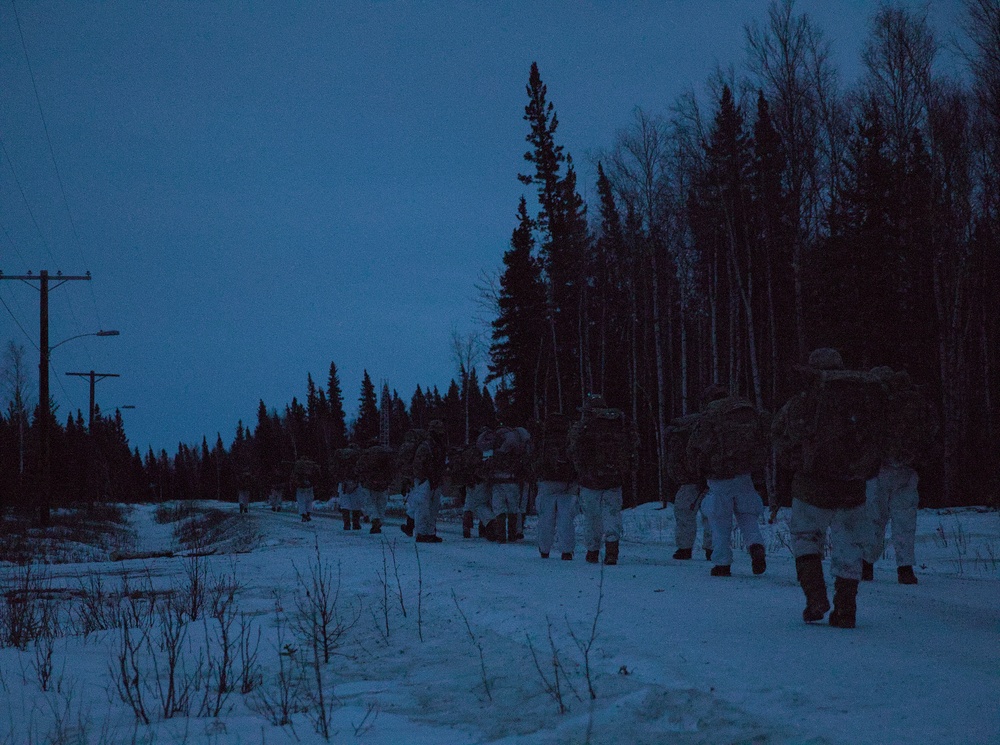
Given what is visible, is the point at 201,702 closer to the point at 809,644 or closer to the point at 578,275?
the point at 809,644

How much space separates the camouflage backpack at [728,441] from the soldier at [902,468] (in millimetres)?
1310

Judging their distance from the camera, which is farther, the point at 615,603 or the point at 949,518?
the point at 949,518

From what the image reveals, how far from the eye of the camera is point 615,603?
7.33 meters

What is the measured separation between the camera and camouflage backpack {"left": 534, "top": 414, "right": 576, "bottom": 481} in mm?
12938

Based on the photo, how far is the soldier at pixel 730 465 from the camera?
9930 millimetres

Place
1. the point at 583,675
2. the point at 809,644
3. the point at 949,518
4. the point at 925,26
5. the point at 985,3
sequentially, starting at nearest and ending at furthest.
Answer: the point at 583,675
the point at 809,644
the point at 949,518
the point at 985,3
the point at 925,26

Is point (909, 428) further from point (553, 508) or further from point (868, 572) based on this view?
point (553, 508)

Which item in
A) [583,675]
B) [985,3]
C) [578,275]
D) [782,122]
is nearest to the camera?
[583,675]

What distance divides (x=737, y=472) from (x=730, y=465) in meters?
0.12

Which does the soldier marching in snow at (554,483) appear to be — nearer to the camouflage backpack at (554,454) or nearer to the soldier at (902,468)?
the camouflage backpack at (554,454)

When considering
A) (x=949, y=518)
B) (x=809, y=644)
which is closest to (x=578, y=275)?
(x=949, y=518)

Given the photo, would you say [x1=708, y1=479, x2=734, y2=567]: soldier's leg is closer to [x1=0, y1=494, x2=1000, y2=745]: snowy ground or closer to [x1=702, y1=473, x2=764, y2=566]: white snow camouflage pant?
[x1=702, y1=473, x2=764, y2=566]: white snow camouflage pant

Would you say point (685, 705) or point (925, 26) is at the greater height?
point (925, 26)

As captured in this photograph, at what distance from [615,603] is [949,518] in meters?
13.7
